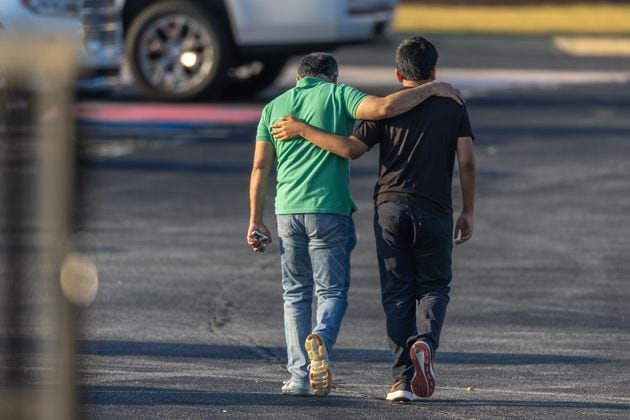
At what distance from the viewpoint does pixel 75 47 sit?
6.84 ft

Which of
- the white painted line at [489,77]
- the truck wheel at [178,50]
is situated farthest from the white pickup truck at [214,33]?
the white painted line at [489,77]

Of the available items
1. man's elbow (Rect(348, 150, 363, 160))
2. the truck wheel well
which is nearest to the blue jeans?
man's elbow (Rect(348, 150, 363, 160))

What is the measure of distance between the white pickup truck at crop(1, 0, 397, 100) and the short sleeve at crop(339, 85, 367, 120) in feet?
39.4

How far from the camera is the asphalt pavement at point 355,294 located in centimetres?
633

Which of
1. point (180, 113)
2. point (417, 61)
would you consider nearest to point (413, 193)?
point (417, 61)

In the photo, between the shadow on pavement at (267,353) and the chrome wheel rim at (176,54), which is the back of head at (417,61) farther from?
the chrome wheel rim at (176,54)

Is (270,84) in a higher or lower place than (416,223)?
lower

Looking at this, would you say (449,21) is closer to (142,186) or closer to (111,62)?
(111,62)

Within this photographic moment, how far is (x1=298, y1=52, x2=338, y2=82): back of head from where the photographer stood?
255 inches

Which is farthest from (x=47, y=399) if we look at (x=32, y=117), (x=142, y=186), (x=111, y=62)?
(x=111, y=62)

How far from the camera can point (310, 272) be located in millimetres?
6512

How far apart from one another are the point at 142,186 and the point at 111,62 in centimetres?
350

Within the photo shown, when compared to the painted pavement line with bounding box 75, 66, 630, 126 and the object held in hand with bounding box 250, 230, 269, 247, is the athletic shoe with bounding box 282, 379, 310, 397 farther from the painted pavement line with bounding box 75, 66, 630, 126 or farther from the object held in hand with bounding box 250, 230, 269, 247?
the painted pavement line with bounding box 75, 66, 630, 126

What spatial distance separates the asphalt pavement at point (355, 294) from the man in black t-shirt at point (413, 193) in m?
0.36
